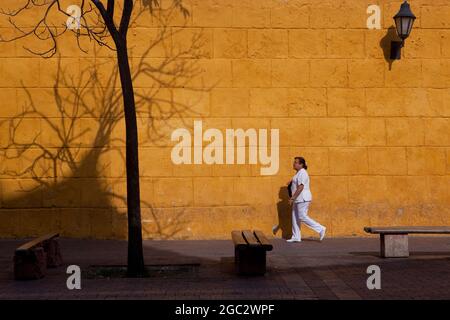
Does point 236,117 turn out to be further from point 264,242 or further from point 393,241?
point 264,242

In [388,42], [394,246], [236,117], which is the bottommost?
[394,246]

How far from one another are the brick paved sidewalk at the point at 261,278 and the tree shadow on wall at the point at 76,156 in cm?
54

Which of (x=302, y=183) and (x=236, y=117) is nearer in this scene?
(x=302, y=183)

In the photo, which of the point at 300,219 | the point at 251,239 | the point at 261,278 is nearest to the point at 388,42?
the point at 300,219

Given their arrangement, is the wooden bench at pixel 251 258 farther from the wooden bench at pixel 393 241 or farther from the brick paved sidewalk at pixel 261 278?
the wooden bench at pixel 393 241

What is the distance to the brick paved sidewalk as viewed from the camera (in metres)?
8.68

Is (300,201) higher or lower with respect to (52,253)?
higher

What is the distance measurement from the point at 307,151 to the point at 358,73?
1730mm

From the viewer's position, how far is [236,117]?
46.1 feet

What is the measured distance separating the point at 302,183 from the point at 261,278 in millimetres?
3962

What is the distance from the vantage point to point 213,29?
555 inches

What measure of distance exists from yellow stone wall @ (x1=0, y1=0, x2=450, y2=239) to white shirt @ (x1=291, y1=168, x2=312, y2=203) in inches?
22.9

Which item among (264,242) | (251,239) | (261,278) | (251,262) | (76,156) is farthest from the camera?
(76,156)
